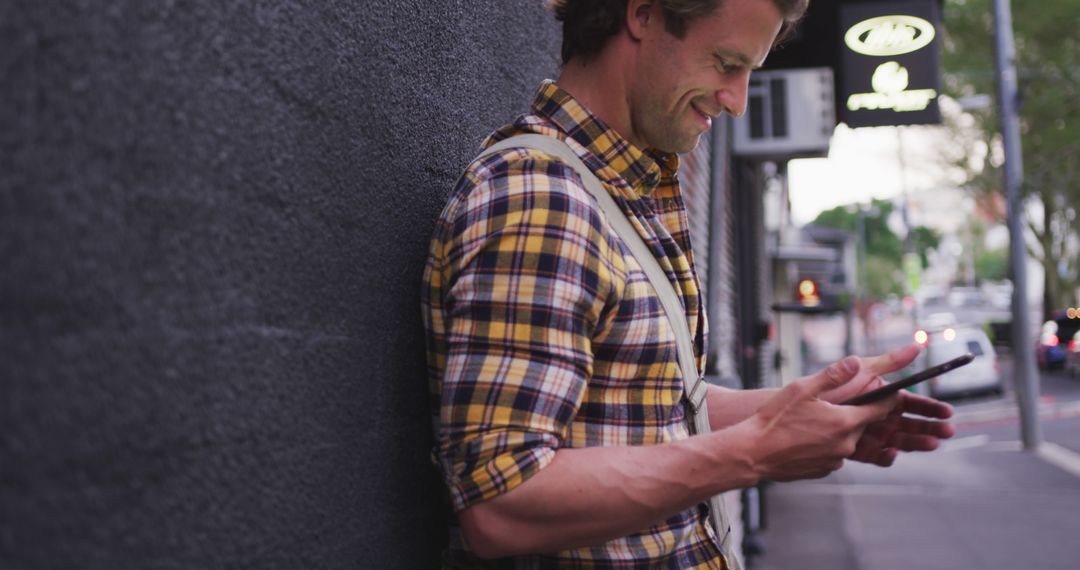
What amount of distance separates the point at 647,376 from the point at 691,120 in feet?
1.59

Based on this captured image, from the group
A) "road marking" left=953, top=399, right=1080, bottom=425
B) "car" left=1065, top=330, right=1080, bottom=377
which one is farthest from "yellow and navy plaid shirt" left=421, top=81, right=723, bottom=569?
"car" left=1065, top=330, right=1080, bottom=377

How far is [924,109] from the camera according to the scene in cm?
683

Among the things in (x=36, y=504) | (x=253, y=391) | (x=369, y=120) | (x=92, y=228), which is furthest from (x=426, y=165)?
(x=36, y=504)

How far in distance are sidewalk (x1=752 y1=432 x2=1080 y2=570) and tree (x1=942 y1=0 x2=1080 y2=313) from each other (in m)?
4.58

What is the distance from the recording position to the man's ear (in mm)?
1665

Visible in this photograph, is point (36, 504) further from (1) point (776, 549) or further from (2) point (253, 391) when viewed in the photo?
(1) point (776, 549)

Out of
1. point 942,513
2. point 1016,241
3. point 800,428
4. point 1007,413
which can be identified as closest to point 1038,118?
point 1007,413

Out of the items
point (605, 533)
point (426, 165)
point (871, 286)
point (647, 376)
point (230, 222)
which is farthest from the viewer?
point (871, 286)

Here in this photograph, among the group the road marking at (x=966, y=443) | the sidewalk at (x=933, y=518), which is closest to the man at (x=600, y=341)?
the sidewalk at (x=933, y=518)

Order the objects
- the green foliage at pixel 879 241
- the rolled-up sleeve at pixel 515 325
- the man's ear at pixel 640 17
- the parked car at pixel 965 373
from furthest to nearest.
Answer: the green foliage at pixel 879 241 < the parked car at pixel 965 373 < the man's ear at pixel 640 17 < the rolled-up sleeve at pixel 515 325

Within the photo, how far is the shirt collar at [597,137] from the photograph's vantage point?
1671 millimetres

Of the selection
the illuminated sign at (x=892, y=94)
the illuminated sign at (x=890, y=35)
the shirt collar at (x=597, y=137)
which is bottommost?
the shirt collar at (x=597, y=137)

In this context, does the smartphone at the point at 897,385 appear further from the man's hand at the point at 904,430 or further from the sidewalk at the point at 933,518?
the sidewalk at the point at 933,518

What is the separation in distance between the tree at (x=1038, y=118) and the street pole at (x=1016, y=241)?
29 centimetres
